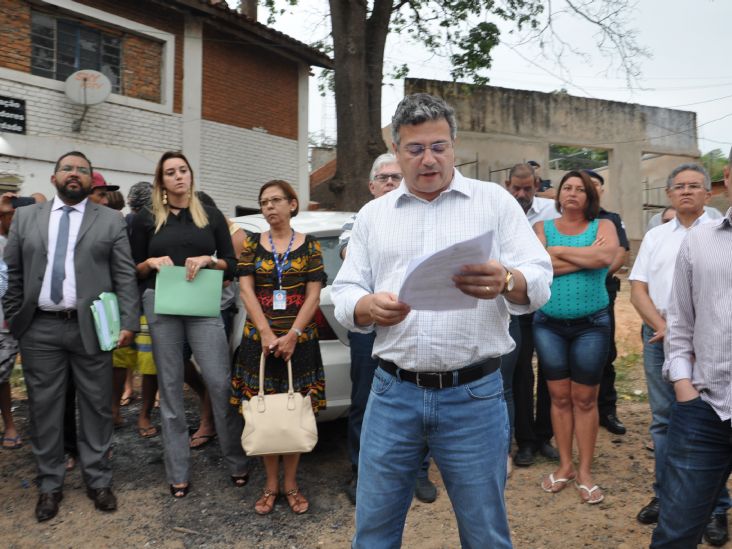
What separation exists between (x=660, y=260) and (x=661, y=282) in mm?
135

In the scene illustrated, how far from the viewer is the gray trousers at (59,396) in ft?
12.8

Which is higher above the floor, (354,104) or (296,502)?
(354,104)

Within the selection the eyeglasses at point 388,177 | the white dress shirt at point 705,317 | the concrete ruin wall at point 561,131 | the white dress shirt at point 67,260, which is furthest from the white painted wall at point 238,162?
the white dress shirt at point 705,317

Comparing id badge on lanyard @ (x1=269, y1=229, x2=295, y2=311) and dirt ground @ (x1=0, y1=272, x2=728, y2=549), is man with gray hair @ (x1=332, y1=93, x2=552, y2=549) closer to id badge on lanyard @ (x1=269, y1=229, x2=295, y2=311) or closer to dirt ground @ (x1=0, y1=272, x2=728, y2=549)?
dirt ground @ (x1=0, y1=272, x2=728, y2=549)

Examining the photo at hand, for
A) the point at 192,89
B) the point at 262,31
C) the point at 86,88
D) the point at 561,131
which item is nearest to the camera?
the point at 86,88

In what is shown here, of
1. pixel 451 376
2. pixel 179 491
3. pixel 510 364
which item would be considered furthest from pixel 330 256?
pixel 451 376

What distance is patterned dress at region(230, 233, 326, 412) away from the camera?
3869 mm

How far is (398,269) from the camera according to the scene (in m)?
2.19

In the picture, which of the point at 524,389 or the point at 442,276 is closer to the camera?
the point at 442,276

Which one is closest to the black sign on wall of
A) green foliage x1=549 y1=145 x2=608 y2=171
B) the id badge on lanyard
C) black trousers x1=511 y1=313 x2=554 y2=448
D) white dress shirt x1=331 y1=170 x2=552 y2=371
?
the id badge on lanyard

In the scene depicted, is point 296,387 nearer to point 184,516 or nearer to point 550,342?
point 184,516

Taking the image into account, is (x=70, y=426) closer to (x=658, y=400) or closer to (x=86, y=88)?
(x=658, y=400)

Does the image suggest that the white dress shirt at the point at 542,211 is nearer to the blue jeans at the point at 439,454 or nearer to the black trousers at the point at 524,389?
the black trousers at the point at 524,389

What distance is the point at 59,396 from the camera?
3.98m
